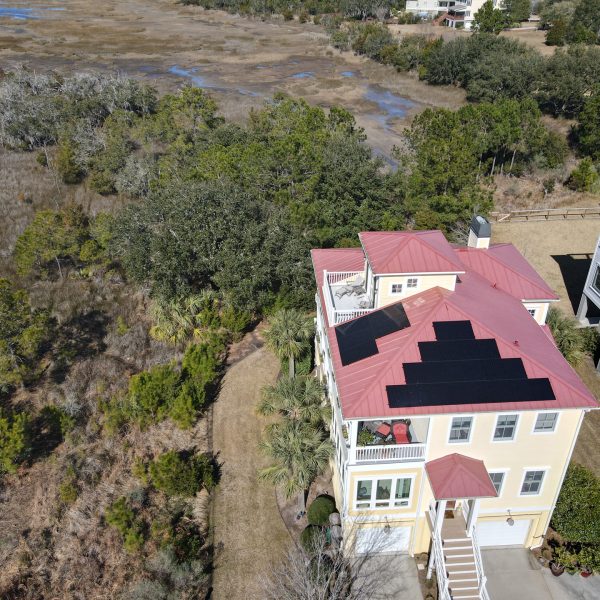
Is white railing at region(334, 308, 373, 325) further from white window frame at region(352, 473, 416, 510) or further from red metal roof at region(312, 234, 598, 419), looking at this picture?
white window frame at region(352, 473, 416, 510)

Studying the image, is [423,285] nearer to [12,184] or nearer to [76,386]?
[76,386]

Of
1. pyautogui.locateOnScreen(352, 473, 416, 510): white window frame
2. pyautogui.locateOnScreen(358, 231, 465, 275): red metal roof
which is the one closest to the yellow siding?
pyautogui.locateOnScreen(358, 231, 465, 275): red metal roof

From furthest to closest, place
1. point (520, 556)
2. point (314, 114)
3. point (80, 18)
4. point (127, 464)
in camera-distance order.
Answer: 1. point (80, 18)
2. point (314, 114)
3. point (127, 464)
4. point (520, 556)

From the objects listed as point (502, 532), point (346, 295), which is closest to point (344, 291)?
point (346, 295)

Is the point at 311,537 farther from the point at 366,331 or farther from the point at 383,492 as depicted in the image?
the point at 366,331

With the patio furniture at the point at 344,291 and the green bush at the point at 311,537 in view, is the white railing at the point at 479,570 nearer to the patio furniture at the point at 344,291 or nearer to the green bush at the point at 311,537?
the green bush at the point at 311,537

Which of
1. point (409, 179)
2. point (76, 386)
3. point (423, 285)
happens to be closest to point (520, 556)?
point (423, 285)
